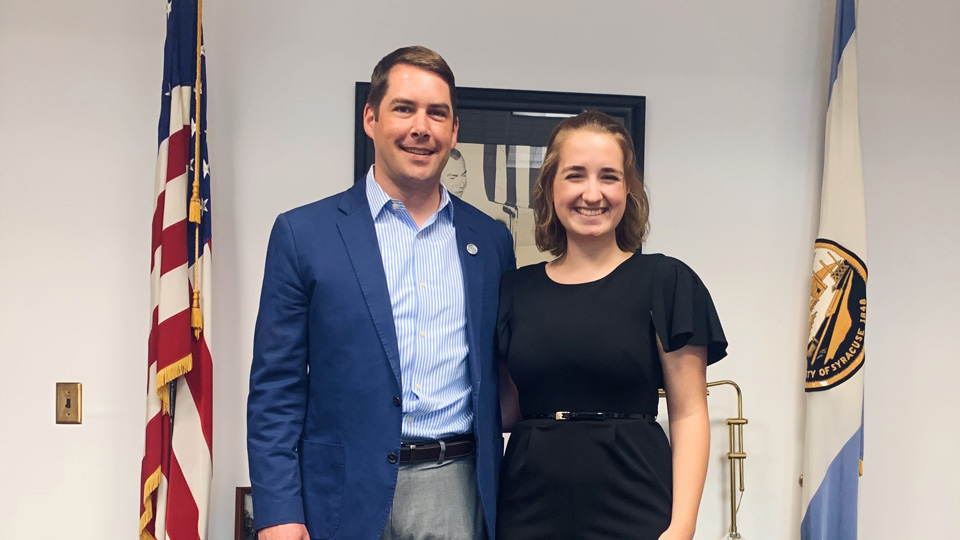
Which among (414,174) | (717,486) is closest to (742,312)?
(717,486)

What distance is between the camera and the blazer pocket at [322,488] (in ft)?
5.72

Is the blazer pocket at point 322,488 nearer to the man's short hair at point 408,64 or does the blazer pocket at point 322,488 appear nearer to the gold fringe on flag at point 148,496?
the man's short hair at point 408,64

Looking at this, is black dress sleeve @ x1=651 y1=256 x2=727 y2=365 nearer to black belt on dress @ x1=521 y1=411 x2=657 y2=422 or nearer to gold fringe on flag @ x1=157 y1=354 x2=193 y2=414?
black belt on dress @ x1=521 y1=411 x2=657 y2=422

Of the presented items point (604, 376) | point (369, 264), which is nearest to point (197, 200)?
point (369, 264)

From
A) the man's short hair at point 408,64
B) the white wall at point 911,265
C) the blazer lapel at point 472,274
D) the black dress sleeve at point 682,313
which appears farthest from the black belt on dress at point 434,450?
the white wall at point 911,265

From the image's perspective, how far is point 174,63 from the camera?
2.56 meters

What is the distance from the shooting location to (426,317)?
1.80 metres

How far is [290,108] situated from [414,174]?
1136mm

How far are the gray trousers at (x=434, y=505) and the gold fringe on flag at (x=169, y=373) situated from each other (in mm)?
1026

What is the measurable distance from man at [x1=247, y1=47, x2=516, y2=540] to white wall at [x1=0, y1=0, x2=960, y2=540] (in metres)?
1.01

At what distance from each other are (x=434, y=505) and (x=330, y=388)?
1.03 feet

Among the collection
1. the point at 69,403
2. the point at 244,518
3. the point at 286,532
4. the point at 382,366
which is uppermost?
the point at 382,366

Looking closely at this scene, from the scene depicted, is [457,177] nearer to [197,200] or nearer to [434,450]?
[197,200]

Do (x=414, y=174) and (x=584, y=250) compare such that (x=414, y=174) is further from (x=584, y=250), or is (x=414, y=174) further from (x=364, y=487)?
(x=364, y=487)
